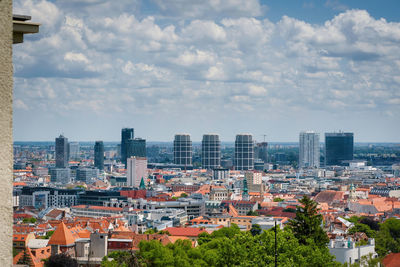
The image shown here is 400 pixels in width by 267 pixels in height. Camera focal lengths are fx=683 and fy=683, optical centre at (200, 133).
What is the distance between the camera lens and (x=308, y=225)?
36281mm

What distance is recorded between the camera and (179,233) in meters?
75.5

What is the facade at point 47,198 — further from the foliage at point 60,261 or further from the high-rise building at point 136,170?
the foliage at point 60,261

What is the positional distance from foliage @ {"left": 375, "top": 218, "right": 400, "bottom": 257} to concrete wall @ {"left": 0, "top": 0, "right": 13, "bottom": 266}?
55.8 m

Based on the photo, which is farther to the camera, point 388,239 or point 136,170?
point 136,170

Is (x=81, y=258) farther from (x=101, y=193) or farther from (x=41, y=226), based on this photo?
(x=101, y=193)

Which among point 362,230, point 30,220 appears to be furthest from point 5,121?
point 30,220

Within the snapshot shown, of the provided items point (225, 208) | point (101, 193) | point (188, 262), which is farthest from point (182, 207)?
point (188, 262)

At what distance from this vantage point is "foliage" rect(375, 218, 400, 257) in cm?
5942

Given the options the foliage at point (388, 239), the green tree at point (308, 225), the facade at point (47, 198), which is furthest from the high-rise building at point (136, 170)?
the green tree at point (308, 225)

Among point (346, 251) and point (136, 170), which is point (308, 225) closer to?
point (346, 251)

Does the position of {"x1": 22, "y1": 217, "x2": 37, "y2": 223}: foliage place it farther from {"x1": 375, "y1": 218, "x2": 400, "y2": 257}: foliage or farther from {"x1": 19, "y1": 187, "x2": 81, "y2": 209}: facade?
{"x1": 375, "y1": 218, "x2": 400, "y2": 257}: foliage

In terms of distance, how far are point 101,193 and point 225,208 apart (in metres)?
29.9

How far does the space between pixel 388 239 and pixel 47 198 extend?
97225 mm

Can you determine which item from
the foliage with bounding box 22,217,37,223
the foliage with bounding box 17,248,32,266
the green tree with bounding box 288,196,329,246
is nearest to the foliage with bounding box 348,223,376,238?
the green tree with bounding box 288,196,329,246
